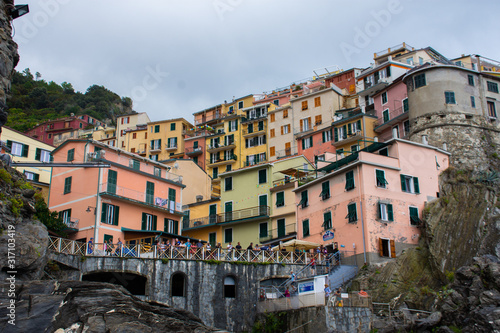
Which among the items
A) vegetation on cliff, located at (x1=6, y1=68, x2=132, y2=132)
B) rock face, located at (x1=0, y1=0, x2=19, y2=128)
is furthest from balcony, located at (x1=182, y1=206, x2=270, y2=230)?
vegetation on cliff, located at (x1=6, y1=68, x2=132, y2=132)

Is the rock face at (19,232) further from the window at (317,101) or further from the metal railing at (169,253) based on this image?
the window at (317,101)

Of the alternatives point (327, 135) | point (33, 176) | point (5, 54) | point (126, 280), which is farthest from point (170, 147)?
point (5, 54)

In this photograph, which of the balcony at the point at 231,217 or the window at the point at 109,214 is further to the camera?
the balcony at the point at 231,217

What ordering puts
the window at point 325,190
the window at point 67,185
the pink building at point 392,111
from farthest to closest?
the pink building at point 392,111
the window at point 67,185
the window at point 325,190

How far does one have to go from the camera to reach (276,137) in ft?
243

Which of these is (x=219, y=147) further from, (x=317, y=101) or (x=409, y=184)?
(x=409, y=184)

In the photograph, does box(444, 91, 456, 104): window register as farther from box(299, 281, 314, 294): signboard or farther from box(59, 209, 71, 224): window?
box(59, 209, 71, 224): window

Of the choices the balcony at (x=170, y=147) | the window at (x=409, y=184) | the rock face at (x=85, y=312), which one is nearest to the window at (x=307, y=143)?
the balcony at (x=170, y=147)

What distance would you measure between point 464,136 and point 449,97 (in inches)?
158

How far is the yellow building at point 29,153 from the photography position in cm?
5541

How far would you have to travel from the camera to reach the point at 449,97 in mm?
50688

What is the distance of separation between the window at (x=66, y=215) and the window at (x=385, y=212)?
24.4 meters

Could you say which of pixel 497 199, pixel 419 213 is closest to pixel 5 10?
pixel 419 213

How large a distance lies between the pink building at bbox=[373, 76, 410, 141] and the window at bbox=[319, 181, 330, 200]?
47.9 ft
